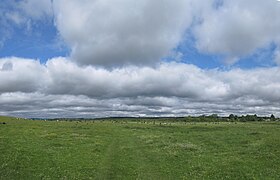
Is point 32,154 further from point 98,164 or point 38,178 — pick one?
point 38,178

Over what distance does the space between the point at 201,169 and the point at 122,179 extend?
25.0 feet

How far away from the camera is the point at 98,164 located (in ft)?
95.0

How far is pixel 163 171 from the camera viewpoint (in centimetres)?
2612

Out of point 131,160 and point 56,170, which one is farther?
point 131,160

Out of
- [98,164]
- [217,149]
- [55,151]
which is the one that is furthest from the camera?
[217,149]

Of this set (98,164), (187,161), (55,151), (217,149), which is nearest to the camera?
(98,164)

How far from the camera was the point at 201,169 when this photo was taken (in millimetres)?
27188

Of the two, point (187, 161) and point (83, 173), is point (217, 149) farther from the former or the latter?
point (83, 173)

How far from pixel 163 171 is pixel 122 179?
173 inches

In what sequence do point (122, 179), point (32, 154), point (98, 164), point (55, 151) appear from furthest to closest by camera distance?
point (55, 151)
point (32, 154)
point (98, 164)
point (122, 179)

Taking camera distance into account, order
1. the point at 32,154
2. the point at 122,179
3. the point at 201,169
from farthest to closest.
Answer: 1. the point at 32,154
2. the point at 201,169
3. the point at 122,179

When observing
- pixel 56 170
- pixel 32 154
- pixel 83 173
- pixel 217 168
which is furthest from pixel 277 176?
pixel 32 154

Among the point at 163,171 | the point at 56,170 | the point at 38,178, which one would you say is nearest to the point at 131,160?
the point at 163,171

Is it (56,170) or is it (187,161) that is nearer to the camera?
(56,170)
